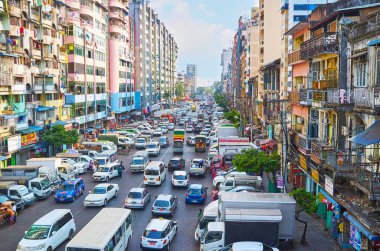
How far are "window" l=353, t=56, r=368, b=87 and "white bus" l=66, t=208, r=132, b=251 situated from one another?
13.6 meters

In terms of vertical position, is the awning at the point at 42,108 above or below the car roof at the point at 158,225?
above

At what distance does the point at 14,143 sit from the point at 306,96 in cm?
2940

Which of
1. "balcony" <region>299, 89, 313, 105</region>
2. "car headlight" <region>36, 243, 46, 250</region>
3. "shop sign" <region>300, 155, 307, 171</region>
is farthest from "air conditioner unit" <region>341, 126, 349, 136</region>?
"car headlight" <region>36, 243, 46, 250</region>

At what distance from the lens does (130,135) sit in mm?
68000

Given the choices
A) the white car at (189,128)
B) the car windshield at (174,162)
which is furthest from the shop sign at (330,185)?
the white car at (189,128)

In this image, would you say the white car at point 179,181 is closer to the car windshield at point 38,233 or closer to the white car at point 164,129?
the car windshield at point 38,233

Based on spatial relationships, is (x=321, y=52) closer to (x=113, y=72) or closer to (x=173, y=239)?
(x=173, y=239)

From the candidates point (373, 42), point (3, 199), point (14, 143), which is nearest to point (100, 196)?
point (3, 199)

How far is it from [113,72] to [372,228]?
7793 cm

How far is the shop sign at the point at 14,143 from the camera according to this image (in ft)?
145

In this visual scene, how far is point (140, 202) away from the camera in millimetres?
31000

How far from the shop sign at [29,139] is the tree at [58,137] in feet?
4.82

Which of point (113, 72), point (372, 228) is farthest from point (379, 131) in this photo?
point (113, 72)

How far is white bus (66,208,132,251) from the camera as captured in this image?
62.1 feet
